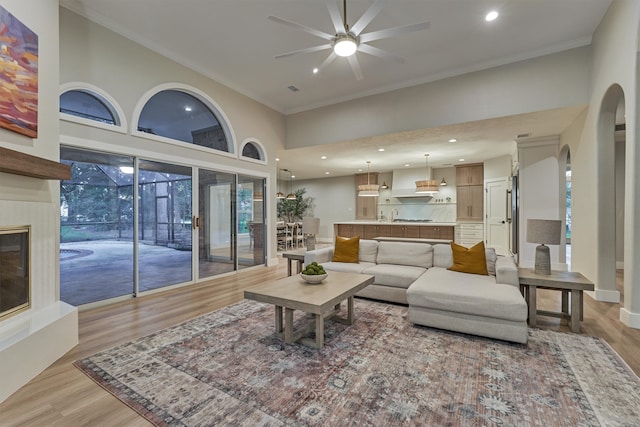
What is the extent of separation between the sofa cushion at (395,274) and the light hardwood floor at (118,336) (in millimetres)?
1424

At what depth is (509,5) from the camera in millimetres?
3521

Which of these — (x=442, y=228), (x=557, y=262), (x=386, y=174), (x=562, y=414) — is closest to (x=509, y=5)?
(x=562, y=414)

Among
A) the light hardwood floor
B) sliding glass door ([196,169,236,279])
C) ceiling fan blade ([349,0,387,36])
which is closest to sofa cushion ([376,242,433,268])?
the light hardwood floor

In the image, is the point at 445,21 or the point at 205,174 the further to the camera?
the point at 205,174

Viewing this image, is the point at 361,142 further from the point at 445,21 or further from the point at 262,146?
the point at 445,21

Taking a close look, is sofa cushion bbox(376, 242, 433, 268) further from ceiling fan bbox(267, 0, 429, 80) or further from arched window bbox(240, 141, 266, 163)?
arched window bbox(240, 141, 266, 163)

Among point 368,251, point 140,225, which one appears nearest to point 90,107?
point 140,225

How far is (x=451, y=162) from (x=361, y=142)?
4577 mm

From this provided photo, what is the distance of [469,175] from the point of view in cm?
991

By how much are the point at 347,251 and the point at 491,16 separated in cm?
379

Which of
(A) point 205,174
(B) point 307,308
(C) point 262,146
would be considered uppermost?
(C) point 262,146

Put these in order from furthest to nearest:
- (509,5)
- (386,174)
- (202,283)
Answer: (386,174)
(202,283)
(509,5)

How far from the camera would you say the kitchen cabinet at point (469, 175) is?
9.70 m

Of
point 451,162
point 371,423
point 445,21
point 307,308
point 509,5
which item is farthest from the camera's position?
A: point 451,162
